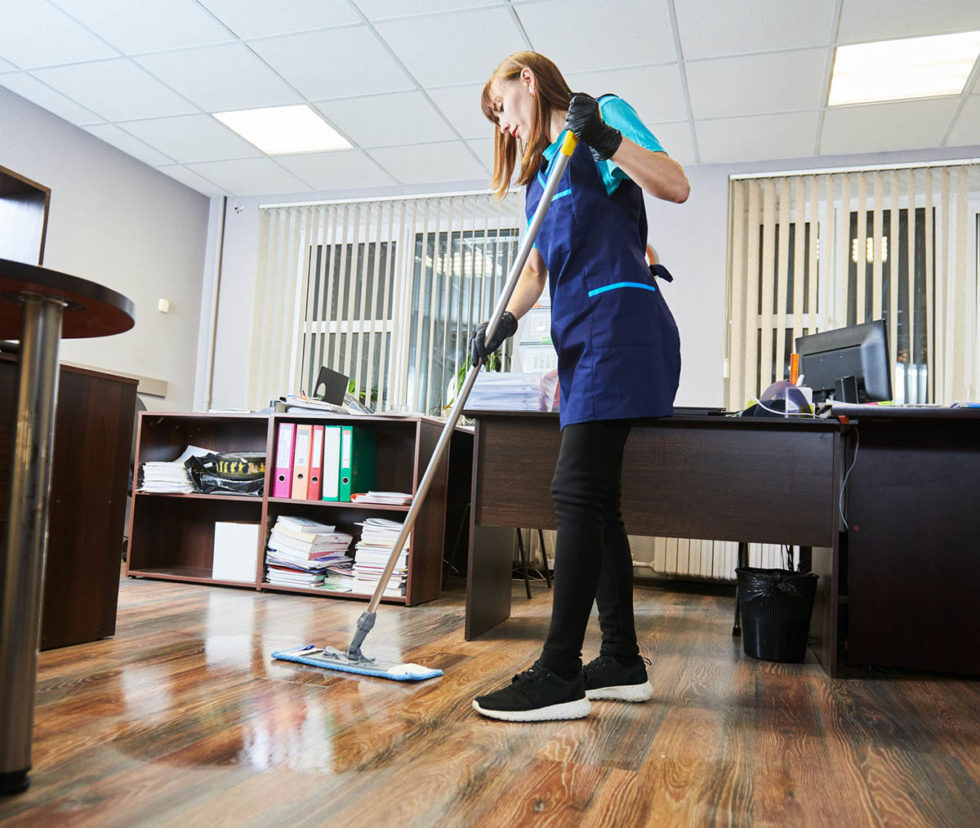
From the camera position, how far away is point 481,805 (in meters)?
1.06

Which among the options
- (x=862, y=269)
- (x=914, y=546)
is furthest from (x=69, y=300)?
(x=862, y=269)

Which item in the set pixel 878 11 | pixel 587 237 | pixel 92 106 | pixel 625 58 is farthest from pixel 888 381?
pixel 92 106

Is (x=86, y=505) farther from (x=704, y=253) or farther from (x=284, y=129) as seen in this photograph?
(x=704, y=253)

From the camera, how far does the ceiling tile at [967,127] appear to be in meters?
3.64

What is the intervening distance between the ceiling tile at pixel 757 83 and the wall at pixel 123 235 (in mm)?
3046

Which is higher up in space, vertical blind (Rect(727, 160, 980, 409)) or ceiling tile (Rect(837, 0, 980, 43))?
ceiling tile (Rect(837, 0, 980, 43))

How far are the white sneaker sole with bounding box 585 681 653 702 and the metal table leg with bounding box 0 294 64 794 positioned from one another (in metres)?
1.03

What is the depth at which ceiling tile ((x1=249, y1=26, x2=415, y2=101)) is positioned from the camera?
3342 millimetres

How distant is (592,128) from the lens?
54.7 inches

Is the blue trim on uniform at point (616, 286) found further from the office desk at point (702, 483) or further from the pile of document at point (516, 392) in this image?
the pile of document at point (516, 392)

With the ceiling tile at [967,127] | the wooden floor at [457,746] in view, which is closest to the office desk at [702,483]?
the wooden floor at [457,746]

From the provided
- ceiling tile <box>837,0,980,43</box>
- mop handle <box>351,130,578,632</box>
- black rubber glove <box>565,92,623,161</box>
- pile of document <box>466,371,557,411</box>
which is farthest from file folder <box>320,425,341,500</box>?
ceiling tile <box>837,0,980,43</box>

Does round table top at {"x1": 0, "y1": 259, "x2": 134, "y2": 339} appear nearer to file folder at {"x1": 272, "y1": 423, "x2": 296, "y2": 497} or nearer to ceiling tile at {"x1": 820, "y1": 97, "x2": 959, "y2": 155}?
file folder at {"x1": 272, "y1": 423, "x2": 296, "y2": 497}

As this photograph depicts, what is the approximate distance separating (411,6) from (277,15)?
1.81ft
